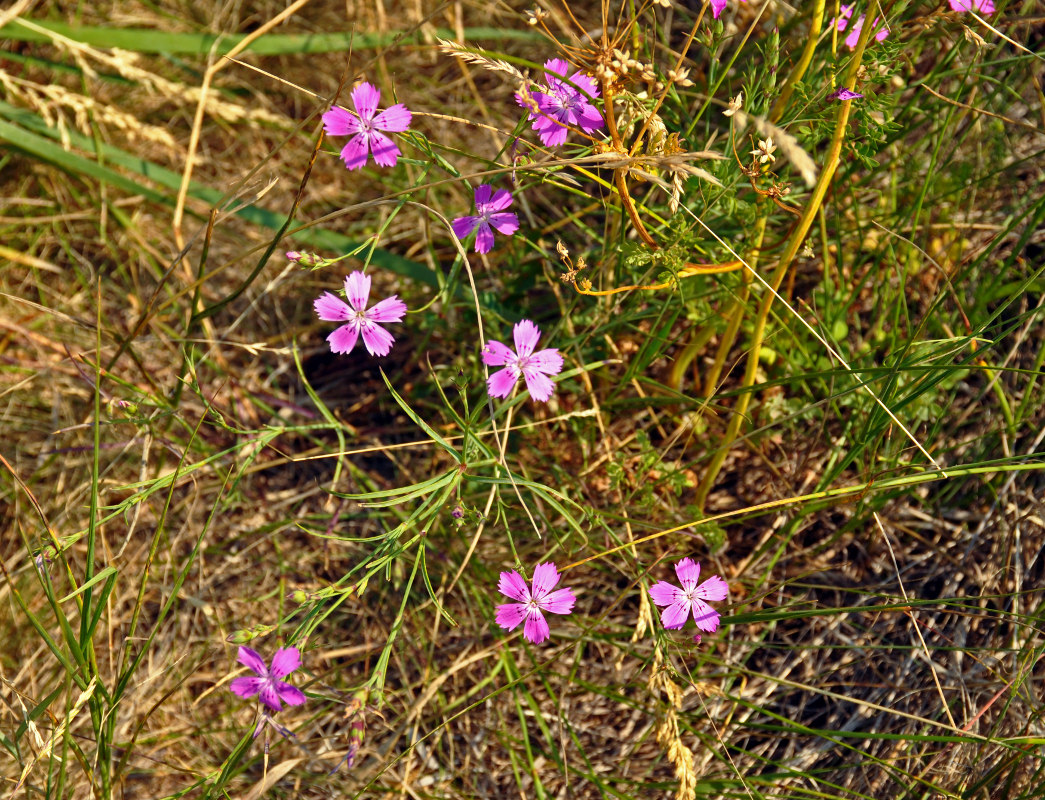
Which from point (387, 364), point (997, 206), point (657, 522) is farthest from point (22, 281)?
point (997, 206)

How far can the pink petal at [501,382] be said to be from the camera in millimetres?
1320

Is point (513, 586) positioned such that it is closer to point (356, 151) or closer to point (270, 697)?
point (270, 697)

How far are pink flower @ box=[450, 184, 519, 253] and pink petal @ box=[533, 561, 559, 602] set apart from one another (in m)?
0.56

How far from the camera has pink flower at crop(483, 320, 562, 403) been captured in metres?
1.37

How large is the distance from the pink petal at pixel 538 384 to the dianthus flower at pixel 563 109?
0.39 meters

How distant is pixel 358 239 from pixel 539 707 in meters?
1.25

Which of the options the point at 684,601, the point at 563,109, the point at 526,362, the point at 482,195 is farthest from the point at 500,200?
the point at 684,601

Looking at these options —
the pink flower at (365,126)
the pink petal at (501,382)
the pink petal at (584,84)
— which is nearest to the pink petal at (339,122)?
the pink flower at (365,126)

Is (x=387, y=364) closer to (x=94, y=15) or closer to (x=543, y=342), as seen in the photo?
(x=543, y=342)

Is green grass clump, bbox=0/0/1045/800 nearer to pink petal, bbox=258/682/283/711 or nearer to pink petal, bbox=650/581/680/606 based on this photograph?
pink petal, bbox=650/581/680/606

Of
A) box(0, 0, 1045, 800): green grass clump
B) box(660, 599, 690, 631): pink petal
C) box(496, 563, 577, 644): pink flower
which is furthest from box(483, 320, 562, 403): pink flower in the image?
box(660, 599, 690, 631): pink petal

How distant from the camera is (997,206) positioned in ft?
6.52

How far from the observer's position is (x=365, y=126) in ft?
4.43

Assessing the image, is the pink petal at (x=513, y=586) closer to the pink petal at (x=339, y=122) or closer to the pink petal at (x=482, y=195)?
the pink petal at (x=482, y=195)
